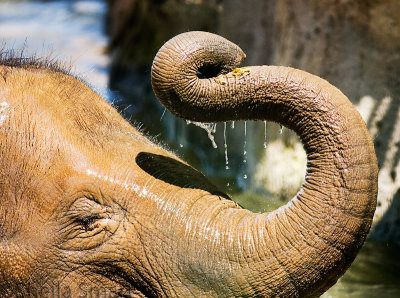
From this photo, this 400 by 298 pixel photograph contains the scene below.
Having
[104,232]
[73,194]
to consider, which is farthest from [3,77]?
[104,232]

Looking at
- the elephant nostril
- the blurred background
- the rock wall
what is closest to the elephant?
the elephant nostril

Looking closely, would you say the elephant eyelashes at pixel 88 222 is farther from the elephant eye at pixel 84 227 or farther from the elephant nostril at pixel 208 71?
the elephant nostril at pixel 208 71

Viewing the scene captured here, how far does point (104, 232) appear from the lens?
2633mm

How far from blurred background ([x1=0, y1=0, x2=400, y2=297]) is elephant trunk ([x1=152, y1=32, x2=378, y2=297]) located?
82 cm

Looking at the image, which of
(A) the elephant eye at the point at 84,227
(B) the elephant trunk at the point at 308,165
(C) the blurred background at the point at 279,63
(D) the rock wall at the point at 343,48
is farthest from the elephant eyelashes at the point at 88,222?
(D) the rock wall at the point at 343,48

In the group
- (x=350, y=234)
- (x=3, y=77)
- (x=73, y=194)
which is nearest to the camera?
(x=350, y=234)

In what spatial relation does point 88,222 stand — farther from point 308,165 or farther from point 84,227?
point 308,165

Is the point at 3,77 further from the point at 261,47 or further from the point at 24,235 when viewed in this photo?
the point at 261,47

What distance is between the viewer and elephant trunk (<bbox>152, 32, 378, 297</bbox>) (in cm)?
234

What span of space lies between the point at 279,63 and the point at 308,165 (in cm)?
412

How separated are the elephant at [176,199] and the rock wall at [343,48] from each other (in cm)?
306

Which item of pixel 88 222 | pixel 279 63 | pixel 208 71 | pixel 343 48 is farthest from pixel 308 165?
pixel 279 63

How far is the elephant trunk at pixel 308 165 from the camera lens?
2344 millimetres

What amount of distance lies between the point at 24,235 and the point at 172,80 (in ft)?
3.06
